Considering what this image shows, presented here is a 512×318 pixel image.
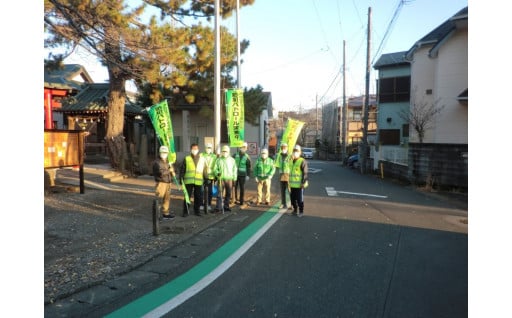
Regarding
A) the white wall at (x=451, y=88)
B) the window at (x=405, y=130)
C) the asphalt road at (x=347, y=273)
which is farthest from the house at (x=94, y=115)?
the window at (x=405, y=130)

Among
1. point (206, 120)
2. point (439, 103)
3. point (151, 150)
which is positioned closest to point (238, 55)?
point (206, 120)

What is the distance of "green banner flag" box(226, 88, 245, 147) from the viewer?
12070 mm

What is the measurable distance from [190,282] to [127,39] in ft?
21.3

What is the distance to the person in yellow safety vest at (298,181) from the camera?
965 cm

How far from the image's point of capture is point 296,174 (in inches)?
382

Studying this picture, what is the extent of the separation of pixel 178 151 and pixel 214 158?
1316 cm

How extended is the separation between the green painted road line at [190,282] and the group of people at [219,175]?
88.2 inches

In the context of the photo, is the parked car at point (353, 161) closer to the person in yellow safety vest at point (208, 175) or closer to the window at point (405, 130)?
the window at point (405, 130)

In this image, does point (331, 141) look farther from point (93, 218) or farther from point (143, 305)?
point (143, 305)

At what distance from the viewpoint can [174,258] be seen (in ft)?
20.0

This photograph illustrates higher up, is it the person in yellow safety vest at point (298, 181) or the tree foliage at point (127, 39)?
the tree foliage at point (127, 39)

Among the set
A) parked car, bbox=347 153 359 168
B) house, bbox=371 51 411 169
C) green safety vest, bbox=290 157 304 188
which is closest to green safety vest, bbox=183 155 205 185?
green safety vest, bbox=290 157 304 188

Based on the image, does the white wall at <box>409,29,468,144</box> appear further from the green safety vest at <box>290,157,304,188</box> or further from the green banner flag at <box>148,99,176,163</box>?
the green banner flag at <box>148,99,176,163</box>

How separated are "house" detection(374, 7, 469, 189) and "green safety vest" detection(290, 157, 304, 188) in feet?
26.6
